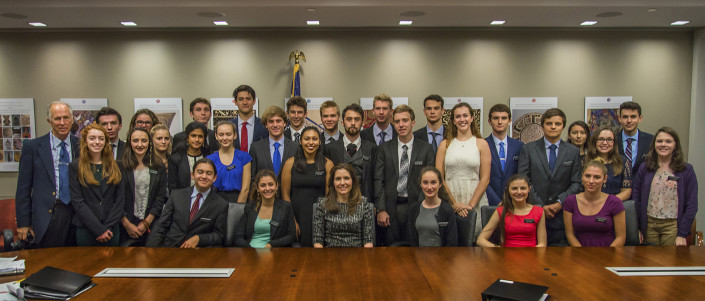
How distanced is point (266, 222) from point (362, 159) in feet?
3.63

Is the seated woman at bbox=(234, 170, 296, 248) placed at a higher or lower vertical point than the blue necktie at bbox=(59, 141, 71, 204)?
lower

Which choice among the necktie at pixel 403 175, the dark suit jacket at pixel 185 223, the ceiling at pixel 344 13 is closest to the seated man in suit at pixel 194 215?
the dark suit jacket at pixel 185 223

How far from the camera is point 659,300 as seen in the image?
2248 mm

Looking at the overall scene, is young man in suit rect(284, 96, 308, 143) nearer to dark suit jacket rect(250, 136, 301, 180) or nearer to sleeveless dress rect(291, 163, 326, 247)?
dark suit jacket rect(250, 136, 301, 180)

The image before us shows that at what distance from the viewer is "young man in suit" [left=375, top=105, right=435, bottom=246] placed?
4367 millimetres

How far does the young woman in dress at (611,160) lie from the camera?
452 centimetres

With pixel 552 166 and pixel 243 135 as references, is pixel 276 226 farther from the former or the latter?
pixel 552 166

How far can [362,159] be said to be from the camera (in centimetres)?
453

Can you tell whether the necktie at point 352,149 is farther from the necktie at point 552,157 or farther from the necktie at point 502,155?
the necktie at point 552,157

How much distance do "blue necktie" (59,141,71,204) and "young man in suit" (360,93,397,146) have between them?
108 inches

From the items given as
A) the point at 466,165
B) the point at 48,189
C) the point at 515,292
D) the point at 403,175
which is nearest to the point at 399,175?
the point at 403,175

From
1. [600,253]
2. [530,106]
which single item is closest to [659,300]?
[600,253]

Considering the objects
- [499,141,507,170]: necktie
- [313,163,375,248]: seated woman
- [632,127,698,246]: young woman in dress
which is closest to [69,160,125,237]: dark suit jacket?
[313,163,375,248]: seated woman

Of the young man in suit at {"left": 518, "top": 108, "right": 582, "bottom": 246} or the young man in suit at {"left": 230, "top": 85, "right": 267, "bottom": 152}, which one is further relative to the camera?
the young man in suit at {"left": 230, "top": 85, "right": 267, "bottom": 152}
